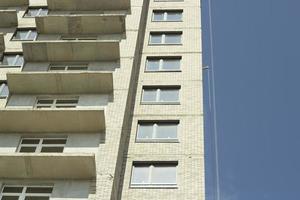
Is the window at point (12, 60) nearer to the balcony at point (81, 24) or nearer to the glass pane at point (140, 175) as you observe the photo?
the balcony at point (81, 24)

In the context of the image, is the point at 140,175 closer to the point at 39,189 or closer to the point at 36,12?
the point at 39,189

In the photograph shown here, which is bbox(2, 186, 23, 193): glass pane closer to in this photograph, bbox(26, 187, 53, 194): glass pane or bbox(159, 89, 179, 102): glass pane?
bbox(26, 187, 53, 194): glass pane

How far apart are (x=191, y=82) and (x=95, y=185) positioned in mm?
7094

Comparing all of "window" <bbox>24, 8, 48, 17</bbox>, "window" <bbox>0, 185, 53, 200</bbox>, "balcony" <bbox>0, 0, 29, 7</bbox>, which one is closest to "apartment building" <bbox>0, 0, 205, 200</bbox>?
"window" <bbox>0, 185, 53, 200</bbox>

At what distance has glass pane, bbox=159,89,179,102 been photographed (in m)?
20.6

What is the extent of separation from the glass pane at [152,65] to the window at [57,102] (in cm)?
399

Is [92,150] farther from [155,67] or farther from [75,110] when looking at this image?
[155,67]

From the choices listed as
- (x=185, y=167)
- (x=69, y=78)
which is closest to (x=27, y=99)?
(x=69, y=78)

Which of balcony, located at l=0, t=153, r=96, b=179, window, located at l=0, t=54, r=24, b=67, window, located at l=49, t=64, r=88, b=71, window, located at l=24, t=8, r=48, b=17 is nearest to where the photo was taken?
balcony, located at l=0, t=153, r=96, b=179

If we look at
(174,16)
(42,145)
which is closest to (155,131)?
(42,145)

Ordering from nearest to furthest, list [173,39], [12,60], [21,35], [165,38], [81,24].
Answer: [12,60] → [81,24] → [173,39] → [165,38] → [21,35]

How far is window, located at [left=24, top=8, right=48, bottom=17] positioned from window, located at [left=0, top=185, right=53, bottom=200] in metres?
12.4

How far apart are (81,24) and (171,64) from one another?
4285 mm

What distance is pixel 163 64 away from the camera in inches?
894
